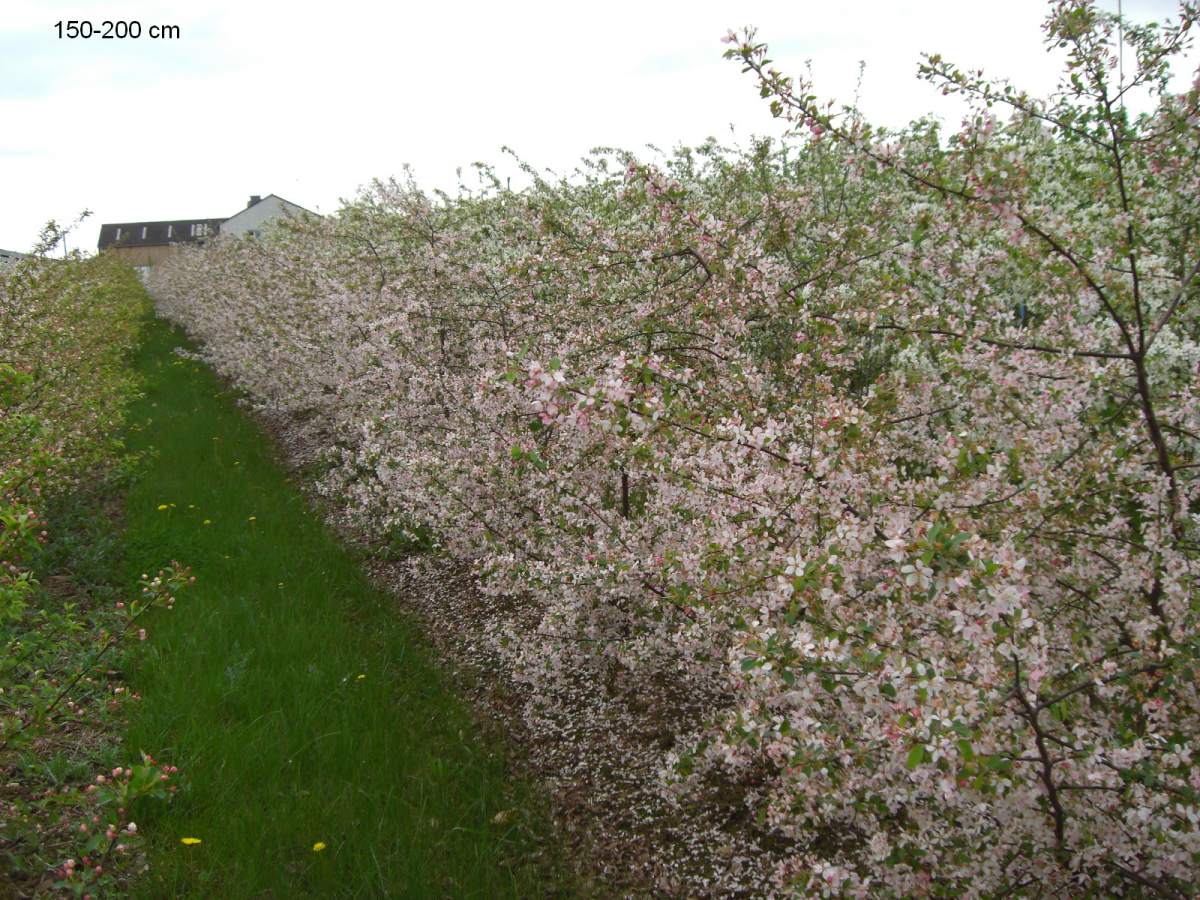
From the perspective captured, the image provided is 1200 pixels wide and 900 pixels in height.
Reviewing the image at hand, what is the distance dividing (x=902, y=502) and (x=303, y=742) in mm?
3151

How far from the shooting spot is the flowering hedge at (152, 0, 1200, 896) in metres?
2.20

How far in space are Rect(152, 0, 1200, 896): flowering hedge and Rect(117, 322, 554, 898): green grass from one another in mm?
769

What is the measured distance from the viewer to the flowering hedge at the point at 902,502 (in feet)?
7.22

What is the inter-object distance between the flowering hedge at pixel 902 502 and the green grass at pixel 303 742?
769mm

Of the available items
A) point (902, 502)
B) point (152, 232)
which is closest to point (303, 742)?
point (902, 502)

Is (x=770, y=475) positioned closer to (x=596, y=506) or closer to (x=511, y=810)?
(x=596, y=506)

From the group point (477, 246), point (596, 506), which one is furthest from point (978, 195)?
point (477, 246)

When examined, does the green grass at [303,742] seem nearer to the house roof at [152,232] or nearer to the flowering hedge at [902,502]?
the flowering hedge at [902,502]

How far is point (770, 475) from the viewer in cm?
302

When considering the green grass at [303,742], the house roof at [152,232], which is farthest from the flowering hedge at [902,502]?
the house roof at [152,232]

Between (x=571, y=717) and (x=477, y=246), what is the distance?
4474 millimetres

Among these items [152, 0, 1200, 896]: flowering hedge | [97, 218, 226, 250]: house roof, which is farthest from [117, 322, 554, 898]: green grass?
[97, 218, 226, 250]: house roof

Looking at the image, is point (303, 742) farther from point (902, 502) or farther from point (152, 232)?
point (152, 232)

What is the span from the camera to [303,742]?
4.15 meters
